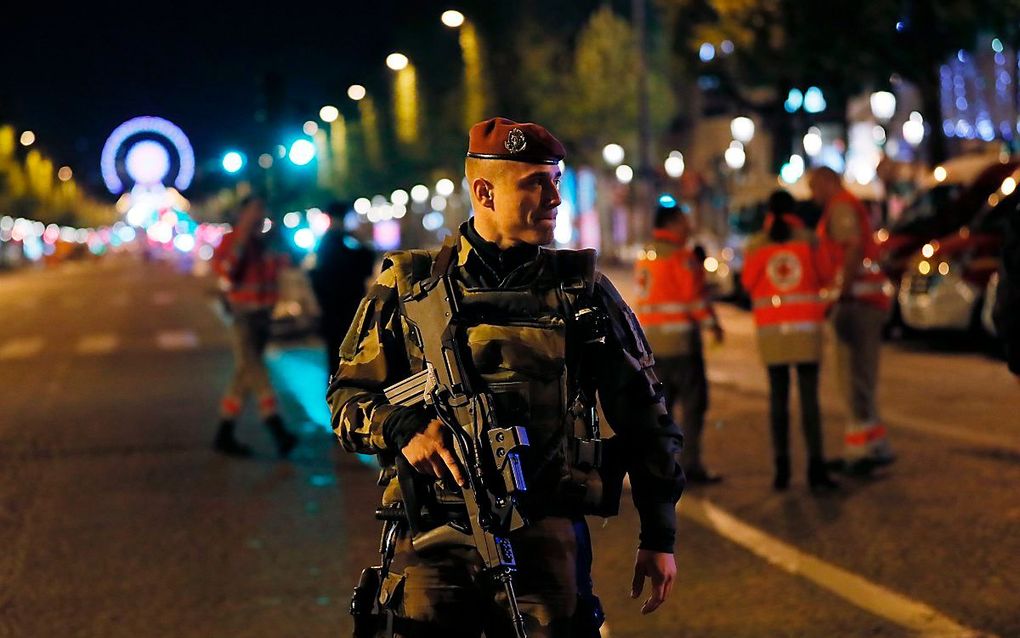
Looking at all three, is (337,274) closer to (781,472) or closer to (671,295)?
(671,295)

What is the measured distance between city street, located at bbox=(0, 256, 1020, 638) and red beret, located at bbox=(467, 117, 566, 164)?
313cm

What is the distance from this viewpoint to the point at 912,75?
26.4m

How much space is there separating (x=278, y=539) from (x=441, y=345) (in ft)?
16.9

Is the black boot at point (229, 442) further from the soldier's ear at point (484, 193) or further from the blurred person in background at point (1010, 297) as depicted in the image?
the soldier's ear at point (484, 193)

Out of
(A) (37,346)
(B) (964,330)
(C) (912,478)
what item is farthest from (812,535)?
(A) (37,346)

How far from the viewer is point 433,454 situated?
3.36 metres

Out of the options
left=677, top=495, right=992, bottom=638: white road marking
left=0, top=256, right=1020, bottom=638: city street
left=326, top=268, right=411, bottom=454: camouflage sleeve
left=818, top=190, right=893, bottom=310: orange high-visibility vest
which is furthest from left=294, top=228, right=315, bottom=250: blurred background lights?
left=326, top=268, right=411, bottom=454: camouflage sleeve

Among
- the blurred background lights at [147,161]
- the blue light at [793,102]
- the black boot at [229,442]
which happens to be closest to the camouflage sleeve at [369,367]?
the black boot at [229,442]

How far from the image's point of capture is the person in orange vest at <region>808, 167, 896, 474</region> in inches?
377

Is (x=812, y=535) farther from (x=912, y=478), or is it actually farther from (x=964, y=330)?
(x=964, y=330)

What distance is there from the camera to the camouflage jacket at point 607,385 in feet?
11.6

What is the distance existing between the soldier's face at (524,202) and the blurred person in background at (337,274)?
777 centimetres

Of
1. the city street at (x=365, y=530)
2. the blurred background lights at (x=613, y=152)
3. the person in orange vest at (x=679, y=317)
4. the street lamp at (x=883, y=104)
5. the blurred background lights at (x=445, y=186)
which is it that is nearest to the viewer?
the city street at (x=365, y=530)

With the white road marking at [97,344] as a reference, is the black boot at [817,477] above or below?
below
